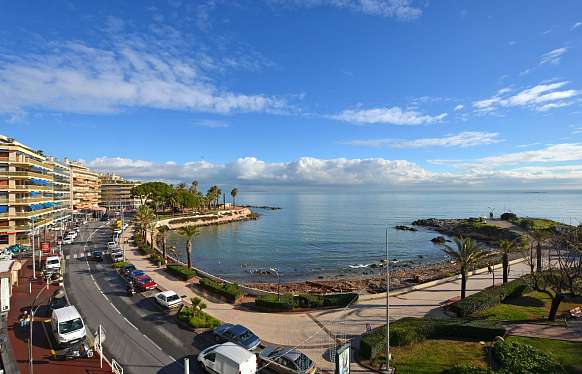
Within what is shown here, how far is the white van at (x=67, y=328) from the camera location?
58.6 feet

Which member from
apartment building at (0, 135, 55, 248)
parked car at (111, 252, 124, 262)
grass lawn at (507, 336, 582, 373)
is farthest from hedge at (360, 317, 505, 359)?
apartment building at (0, 135, 55, 248)

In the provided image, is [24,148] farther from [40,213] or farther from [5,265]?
[5,265]

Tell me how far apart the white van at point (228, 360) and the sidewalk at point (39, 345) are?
4762 millimetres

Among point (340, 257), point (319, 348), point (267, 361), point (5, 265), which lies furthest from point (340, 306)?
point (340, 257)

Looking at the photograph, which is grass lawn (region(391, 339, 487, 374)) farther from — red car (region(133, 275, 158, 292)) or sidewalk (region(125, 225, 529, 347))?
red car (region(133, 275, 158, 292))

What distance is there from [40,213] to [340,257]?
52286mm

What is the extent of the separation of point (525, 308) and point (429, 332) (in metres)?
12.0

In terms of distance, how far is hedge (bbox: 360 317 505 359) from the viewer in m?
18.1

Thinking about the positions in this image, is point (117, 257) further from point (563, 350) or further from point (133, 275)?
point (563, 350)

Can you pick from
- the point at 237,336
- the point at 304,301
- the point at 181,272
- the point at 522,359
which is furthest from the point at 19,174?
the point at 522,359

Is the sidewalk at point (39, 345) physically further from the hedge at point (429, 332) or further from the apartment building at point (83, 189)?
the apartment building at point (83, 189)

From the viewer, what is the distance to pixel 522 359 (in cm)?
1561

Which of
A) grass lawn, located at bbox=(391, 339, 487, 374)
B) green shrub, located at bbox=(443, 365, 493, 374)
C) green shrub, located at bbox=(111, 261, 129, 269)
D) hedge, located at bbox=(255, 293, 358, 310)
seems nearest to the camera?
green shrub, located at bbox=(443, 365, 493, 374)

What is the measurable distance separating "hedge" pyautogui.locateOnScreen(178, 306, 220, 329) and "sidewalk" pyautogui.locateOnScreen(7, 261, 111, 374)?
5598mm
